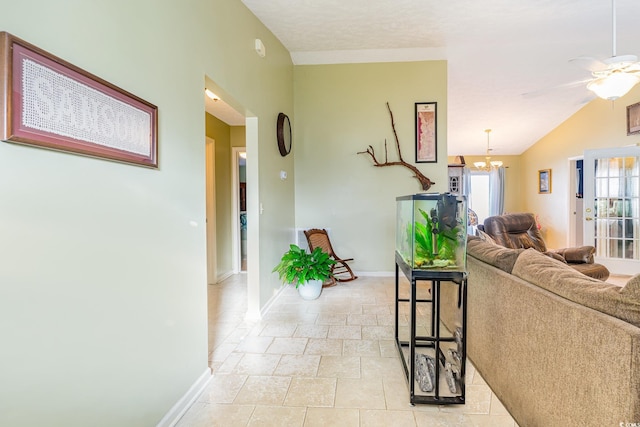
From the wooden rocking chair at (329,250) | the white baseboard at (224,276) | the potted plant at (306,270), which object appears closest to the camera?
the potted plant at (306,270)

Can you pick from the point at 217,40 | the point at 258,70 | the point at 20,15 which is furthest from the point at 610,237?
the point at 20,15

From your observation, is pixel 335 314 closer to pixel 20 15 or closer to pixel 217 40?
pixel 217 40

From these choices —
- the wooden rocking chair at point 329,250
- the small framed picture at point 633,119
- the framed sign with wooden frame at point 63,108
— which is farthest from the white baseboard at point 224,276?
the small framed picture at point 633,119

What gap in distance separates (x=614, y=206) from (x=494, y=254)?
173 inches

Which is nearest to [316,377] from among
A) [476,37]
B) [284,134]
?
[284,134]

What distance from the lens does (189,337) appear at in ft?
5.79

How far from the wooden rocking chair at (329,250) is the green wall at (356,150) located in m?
0.20

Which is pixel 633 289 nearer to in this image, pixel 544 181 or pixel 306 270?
pixel 306 270

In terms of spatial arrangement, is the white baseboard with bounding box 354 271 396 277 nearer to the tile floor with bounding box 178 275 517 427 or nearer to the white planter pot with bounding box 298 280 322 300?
the white planter pot with bounding box 298 280 322 300

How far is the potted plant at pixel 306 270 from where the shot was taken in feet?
11.3

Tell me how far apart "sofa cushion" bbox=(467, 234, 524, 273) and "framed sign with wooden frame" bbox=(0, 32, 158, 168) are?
75.5 inches

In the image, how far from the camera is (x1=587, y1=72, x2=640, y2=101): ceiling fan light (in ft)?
9.05

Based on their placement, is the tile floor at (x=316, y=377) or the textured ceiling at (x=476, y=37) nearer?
the tile floor at (x=316, y=377)

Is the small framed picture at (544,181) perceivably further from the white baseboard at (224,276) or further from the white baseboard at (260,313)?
the white baseboard at (224,276)
